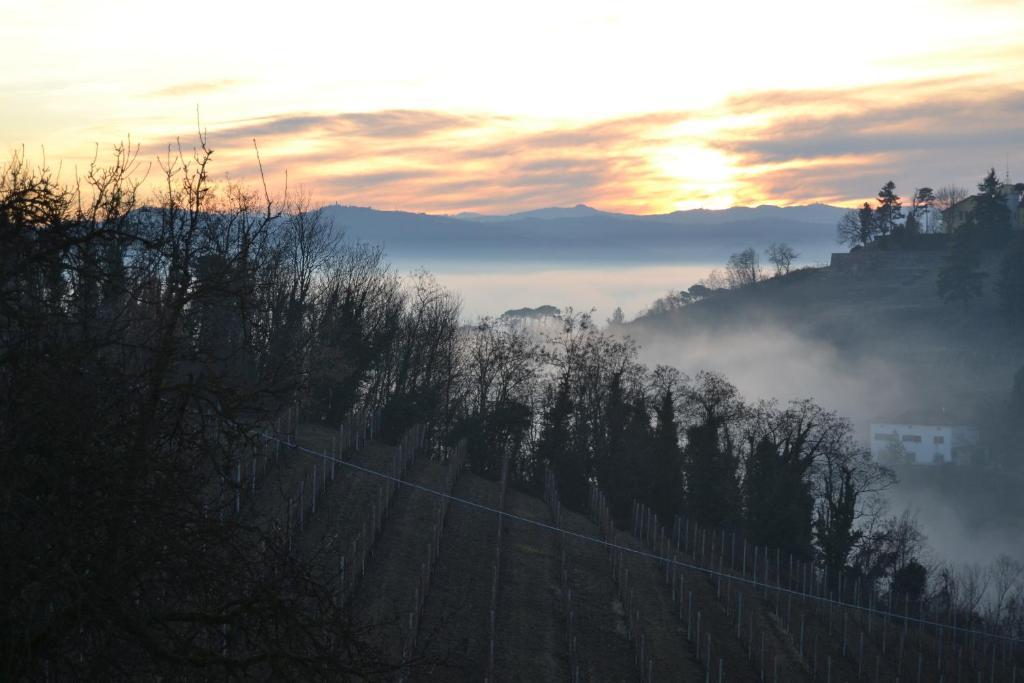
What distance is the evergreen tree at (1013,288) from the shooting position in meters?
122

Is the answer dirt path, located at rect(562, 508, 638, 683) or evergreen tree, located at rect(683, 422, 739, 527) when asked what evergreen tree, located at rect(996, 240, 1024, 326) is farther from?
dirt path, located at rect(562, 508, 638, 683)

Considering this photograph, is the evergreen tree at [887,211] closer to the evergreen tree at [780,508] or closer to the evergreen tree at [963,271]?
the evergreen tree at [963,271]

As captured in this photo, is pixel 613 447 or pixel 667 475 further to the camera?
pixel 613 447

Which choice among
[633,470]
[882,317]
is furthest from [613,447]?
[882,317]

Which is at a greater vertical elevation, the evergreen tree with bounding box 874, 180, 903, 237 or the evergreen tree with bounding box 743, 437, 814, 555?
the evergreen tree with bounding box 874, 180, 903, 237

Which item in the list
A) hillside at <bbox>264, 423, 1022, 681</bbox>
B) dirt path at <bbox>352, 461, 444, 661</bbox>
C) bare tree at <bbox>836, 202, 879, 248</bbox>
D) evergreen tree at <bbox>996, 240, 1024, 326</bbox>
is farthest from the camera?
bare tree at <bbox>836, 202, 879, 248</bbox>

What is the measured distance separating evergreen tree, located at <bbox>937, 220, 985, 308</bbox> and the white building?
3235 cm

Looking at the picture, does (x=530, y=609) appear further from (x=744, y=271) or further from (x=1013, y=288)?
(x=744, y=271)

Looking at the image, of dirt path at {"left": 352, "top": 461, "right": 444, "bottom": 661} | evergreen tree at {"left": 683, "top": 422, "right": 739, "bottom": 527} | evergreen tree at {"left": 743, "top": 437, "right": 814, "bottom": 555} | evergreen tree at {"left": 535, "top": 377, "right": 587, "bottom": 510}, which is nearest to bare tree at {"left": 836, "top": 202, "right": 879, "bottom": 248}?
evergreen tree at {"left": 535, "top": 377, "right": 587, "bottom": 510}

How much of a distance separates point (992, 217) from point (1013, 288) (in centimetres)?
1367

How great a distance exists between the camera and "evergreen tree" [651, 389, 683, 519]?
4791cm

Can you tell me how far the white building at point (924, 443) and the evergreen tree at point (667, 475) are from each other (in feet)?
180

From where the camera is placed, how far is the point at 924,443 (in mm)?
101000

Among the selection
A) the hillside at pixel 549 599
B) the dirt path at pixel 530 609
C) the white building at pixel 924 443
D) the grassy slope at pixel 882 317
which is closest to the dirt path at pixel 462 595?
the hillside at pixel 549 599
